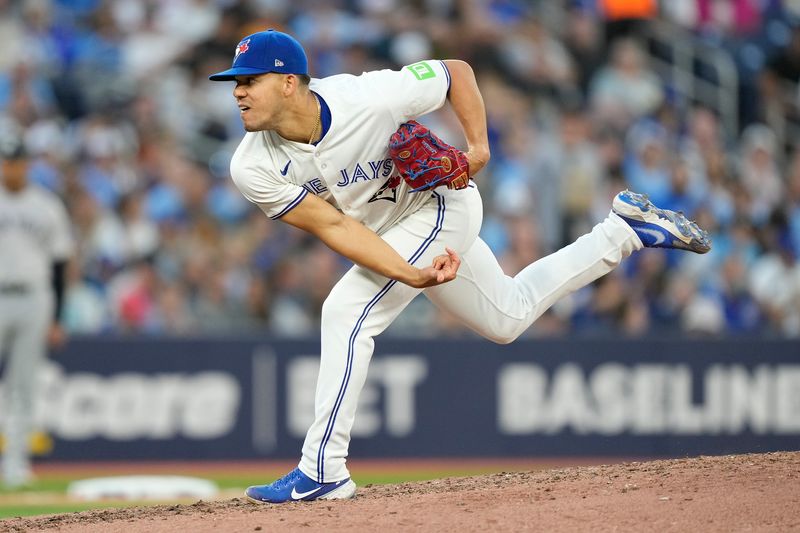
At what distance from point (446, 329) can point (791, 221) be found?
13.1 ft

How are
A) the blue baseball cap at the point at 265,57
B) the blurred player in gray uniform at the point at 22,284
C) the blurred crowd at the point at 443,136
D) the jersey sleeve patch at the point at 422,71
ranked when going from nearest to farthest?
the blue baseball cap at the point at 265,57 < the jersey sleeve patch at the point at 422,71 < the blurred player in gray uniform at the point at 22,284 < the blurred crowd at the point at 443,136

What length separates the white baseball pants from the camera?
5.60m

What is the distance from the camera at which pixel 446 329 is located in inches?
465

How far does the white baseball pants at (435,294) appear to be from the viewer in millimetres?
5598

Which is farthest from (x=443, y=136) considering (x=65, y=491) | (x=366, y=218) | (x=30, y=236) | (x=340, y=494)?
(x=340, y=494)

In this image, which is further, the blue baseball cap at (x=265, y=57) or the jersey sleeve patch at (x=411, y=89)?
the jersey sleeve patch at (x=411, y=89)

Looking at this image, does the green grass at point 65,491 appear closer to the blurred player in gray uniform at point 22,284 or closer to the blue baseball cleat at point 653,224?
the blurred player in gray uniform at point 22,284

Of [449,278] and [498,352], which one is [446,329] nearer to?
[498,352]

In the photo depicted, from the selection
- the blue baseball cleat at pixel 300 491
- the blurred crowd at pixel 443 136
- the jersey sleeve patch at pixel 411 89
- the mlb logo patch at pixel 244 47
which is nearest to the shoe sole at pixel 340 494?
the blue baseball cleat at pixel 300 491

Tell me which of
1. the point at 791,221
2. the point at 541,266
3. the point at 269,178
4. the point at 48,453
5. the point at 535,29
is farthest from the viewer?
the point at 535,29

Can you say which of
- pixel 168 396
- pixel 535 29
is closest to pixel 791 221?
pixel 535 29

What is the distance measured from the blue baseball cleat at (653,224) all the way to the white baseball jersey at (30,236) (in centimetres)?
511

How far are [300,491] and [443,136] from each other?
7.09 meters

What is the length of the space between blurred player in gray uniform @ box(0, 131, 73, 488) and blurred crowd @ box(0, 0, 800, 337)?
134 centimetres
